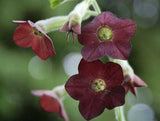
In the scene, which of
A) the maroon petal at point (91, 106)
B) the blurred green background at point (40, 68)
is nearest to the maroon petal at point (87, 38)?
the maroon petal at point (91, 106)

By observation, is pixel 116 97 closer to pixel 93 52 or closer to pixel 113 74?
pixel 113 74

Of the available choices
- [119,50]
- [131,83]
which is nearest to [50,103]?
[131,83]

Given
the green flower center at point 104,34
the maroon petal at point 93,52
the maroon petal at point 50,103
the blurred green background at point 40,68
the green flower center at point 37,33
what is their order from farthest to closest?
the blurred green background at point 40,68 → the maroon petal at point 50,103 → the green flower center at point 37,33 → the green flower center at point 104,34 → the maroon petal at point 93,52

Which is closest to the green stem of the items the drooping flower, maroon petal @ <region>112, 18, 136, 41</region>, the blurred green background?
the drooping flower

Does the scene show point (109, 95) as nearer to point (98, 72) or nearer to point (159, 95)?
point (98, 72)

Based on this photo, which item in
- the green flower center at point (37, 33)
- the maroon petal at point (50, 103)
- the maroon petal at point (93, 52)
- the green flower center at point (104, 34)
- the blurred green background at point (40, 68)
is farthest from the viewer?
the blurred green background at point (40, 68)

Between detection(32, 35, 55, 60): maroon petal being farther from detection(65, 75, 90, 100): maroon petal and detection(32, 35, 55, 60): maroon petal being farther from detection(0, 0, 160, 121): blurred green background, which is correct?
detection(0, 0, 160, 121): blurred green background

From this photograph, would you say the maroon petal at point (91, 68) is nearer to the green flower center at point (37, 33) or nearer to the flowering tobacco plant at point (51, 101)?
the green flower center at point (37, 33)
